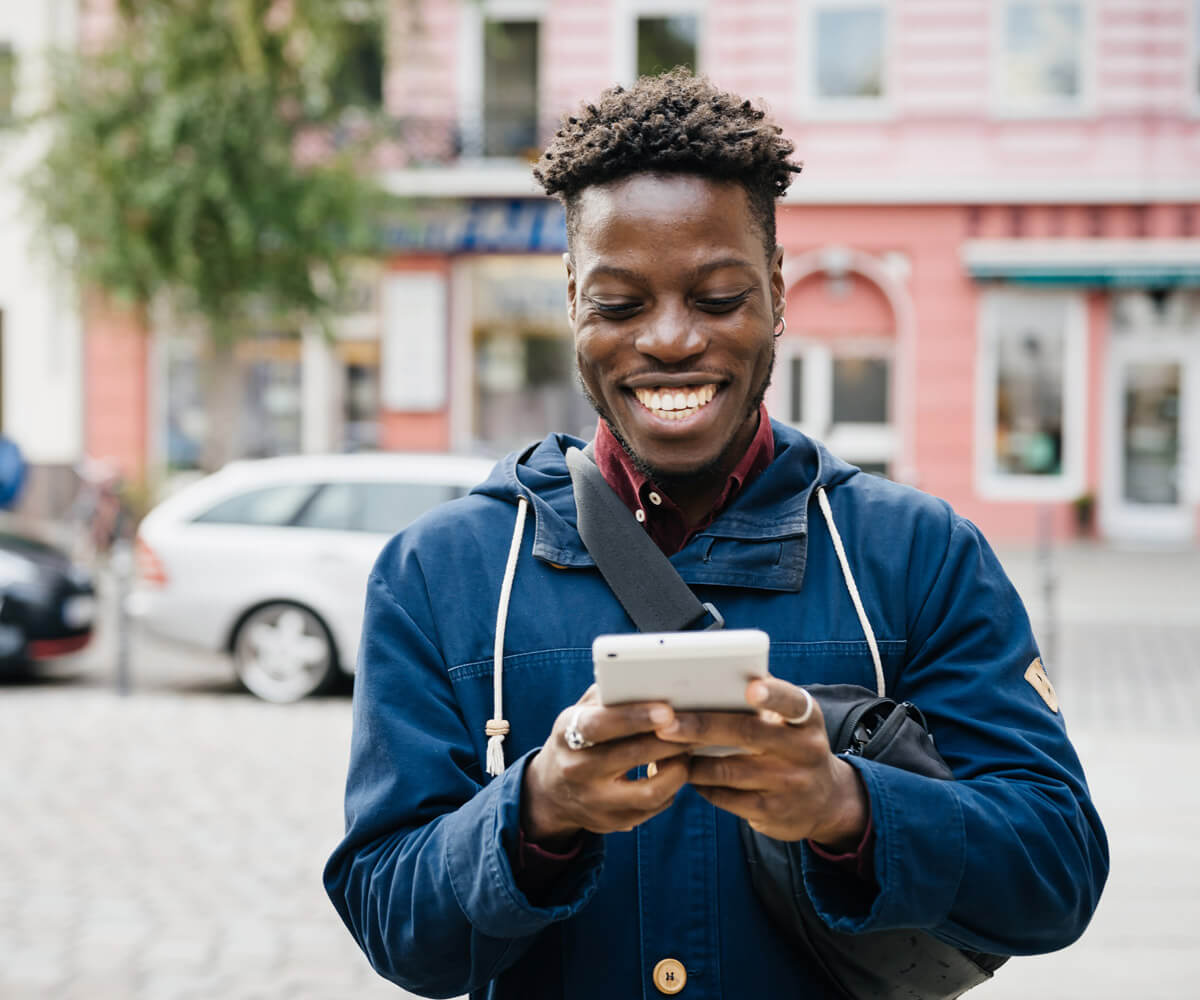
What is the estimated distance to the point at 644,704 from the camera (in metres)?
1.30

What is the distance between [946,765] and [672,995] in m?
0.42

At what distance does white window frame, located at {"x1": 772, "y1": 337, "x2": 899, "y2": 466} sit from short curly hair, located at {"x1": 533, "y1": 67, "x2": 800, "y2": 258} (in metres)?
17.6

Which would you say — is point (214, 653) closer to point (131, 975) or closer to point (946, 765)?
point (131, 975)

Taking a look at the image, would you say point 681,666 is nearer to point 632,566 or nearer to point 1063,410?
point 632,566

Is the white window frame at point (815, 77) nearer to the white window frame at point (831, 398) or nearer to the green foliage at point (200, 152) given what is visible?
the white window frame at point (831, 398)

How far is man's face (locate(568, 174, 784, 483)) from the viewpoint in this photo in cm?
167

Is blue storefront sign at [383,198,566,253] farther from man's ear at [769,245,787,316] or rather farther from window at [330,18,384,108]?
man's ear at [769,245,787,316]

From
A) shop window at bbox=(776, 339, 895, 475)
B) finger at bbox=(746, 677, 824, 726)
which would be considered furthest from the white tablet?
shop window at bbox=(776, 339, 895, 475)

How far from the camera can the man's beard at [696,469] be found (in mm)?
1753

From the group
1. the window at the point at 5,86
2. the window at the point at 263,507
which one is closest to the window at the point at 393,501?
the window at the point at 263,507

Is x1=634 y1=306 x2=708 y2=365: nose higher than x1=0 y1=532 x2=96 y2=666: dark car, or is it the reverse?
x1=634 y1=306 x2=708 y2=365: nose

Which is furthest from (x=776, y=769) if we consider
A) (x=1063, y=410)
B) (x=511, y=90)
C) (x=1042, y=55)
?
(x=511, y=90)

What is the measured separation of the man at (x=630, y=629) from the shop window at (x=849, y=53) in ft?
61.4

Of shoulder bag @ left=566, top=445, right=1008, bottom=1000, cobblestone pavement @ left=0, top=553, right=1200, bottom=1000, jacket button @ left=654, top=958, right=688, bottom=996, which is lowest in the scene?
cobblestone pavement @ left=0, top=553, right=1200, bottom=1000
